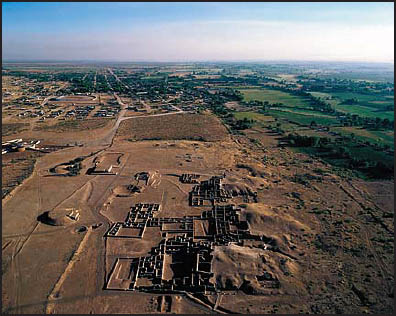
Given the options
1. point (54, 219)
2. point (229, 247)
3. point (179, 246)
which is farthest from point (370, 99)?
point (54, 219)

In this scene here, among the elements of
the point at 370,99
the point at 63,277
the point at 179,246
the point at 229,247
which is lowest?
the point at 63,277

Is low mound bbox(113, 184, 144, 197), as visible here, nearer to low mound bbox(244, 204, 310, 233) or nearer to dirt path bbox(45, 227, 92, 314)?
dirt path bbox(45, 227, 92, 314)

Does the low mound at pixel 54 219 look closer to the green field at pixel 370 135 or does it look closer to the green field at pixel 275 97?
the green field at pixel 370 135

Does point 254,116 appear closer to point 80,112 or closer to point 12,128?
point 80,112

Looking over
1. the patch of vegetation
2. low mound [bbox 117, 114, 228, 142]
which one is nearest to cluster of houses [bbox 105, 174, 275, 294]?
low mound [bbox 117, 114, 228, 142]

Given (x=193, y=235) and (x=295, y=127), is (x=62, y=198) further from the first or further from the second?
(x=295, y=127)

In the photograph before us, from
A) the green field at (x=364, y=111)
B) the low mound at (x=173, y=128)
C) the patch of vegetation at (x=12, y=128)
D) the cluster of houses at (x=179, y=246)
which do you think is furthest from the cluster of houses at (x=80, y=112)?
the green field at (x=364, y=111)
